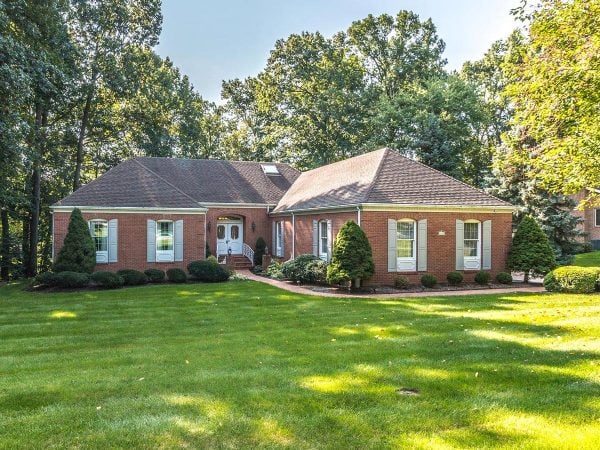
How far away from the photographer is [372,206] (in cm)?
1745

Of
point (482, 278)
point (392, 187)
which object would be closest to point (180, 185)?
point (392, 187)

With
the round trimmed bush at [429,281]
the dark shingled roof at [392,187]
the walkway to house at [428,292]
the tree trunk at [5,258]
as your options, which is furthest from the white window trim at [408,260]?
the tree trunk at [5,258]

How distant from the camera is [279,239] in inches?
1042

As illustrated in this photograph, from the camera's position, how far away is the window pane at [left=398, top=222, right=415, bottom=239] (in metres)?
18.3

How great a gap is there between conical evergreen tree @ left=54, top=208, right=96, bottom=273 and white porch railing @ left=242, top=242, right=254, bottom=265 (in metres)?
9.67

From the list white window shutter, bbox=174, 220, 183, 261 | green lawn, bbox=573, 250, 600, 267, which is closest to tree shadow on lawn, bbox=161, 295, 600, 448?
white window shutter, bbox=174, 220, 183, 261

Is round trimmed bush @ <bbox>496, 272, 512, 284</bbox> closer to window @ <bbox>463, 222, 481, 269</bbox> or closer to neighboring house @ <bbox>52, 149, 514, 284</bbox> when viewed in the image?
neighboring house @ <bbox>52, 149, 514, 284</bbox>

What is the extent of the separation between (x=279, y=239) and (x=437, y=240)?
33.9 ft

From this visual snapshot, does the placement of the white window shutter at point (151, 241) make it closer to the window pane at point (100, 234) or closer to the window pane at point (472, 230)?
the window pane at point (100, 234)

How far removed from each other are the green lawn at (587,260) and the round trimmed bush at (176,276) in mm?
20270

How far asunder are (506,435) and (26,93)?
55.1 ft

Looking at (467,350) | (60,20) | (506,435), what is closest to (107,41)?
(60,20)

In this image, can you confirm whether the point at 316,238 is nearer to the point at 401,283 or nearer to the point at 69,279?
the point at 401,283

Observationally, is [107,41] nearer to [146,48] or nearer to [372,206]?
[146,48]
